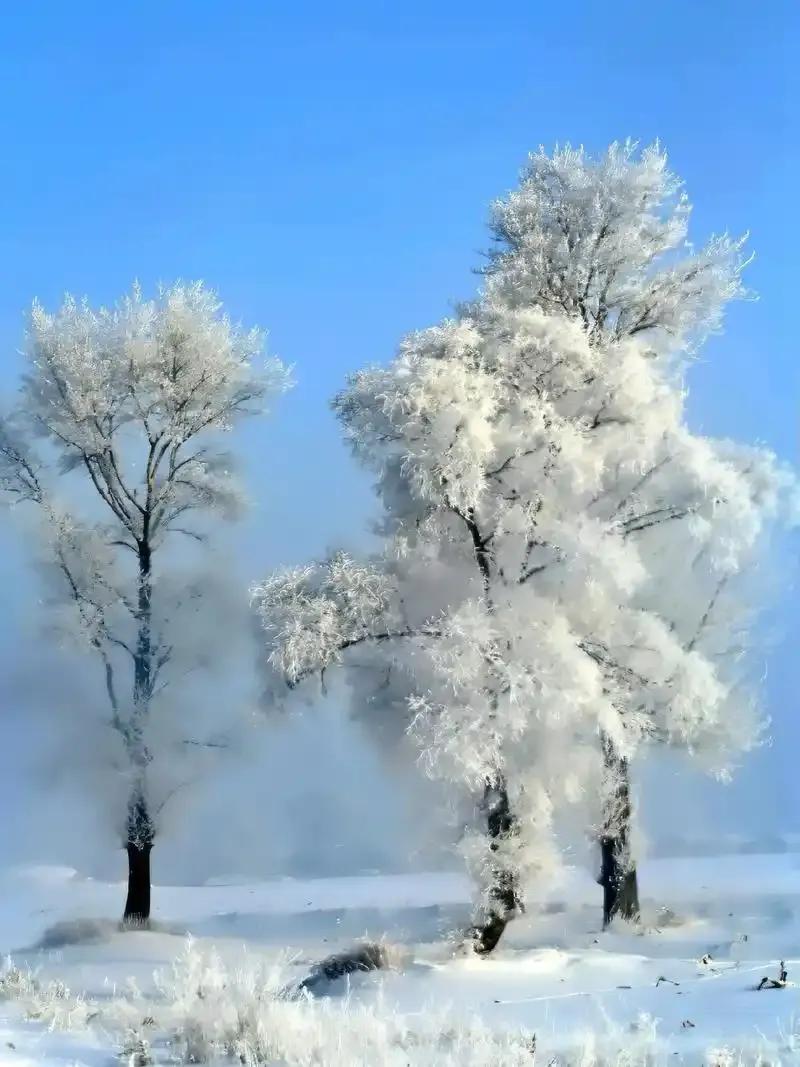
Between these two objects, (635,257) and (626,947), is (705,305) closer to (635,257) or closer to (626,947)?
(635,257)

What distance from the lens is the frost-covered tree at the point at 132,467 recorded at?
57.8 ft

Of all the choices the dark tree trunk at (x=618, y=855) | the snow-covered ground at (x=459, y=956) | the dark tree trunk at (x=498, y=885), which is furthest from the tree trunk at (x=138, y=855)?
the dark tree trunk at (x=618, y=855)

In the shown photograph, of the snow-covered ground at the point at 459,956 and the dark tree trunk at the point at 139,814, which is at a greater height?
the dark tree trunk at the point at 139,814

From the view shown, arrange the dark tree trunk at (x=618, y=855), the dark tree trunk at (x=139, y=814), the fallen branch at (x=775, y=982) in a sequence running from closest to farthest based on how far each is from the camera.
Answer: the fallen branch at (x=775, y=982) → the dark tree trunk at (x=618, y=855) → the dark tree trunk at (x=139, y=814)

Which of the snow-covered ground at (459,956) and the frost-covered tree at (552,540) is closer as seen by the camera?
the snow-covered ground at (459,956)

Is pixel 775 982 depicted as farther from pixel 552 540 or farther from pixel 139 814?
pixel 139 814

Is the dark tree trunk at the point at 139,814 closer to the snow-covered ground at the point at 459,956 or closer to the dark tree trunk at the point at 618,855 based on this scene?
the snow-covered ground at the point at 459,956

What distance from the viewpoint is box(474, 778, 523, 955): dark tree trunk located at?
1318cm

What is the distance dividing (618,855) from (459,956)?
3.72 meters

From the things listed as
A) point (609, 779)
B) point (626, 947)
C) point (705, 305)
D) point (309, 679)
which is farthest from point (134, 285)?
point (626, 947)

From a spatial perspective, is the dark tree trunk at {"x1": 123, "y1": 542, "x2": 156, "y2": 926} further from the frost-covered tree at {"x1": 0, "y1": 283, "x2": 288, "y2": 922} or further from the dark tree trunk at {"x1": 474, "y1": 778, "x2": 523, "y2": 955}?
the dark tree trunk at {"x1": 474, "y1": 778, "x2": 523, "y2": 955}

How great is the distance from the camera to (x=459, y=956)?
12.4 metres

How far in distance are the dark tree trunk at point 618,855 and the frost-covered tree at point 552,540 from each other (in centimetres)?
3

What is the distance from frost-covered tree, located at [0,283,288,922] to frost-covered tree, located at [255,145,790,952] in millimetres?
4346
